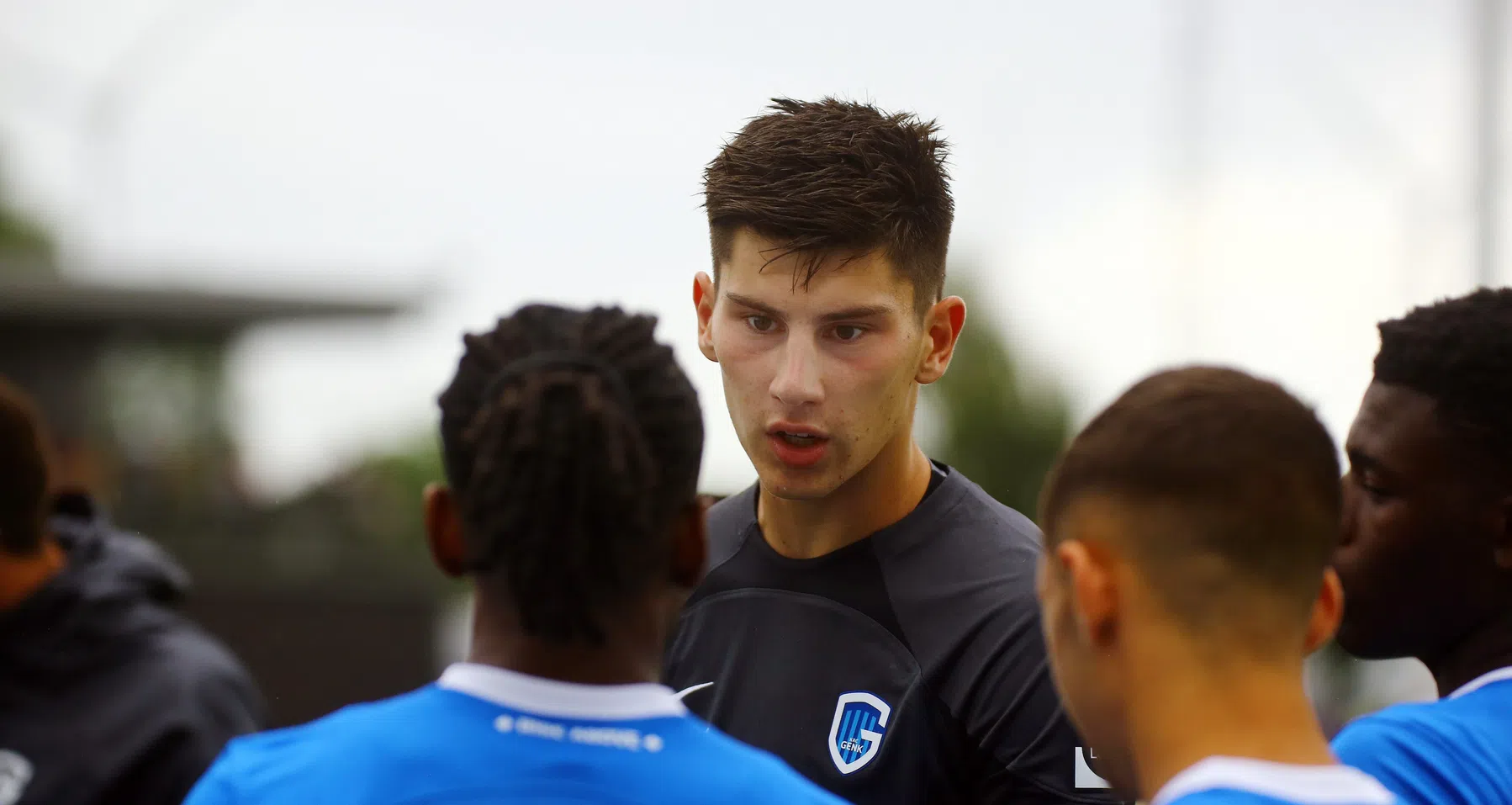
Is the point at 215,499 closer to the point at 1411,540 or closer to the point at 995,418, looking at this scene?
the point at 1411,540

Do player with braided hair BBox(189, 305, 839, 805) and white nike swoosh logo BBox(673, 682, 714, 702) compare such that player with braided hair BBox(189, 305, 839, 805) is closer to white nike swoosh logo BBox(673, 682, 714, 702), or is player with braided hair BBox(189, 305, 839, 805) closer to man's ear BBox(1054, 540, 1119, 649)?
man's ear BBox(1054, 540, 1119, 649)

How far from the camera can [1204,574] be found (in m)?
1.94

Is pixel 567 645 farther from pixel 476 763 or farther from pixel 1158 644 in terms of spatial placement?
pixel 1158 644

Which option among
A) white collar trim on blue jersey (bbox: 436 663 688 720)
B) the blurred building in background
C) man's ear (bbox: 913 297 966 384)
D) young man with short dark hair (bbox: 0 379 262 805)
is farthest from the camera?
the blurred building in background

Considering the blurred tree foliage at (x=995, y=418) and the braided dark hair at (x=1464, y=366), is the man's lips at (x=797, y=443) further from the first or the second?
the blurred tree foliage at (x=995, y=418)

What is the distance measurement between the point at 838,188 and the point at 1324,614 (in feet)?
5.07

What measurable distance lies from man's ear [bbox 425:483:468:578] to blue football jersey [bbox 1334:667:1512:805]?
1.42 meters

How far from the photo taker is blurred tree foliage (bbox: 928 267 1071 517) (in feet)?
91.3

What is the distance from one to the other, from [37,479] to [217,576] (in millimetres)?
9325

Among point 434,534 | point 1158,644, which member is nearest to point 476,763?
point 434,534

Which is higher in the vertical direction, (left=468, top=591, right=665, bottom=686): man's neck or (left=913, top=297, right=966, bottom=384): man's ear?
(left=913, top=297, right=966, bottom=384): man's ear

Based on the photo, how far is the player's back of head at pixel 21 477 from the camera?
144 inches

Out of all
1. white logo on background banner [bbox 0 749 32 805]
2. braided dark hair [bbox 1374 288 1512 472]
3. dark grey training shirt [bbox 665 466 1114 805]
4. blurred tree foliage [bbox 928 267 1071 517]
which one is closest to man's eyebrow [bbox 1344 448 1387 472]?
braided dark hair [bbox 1374 288 1512 472]

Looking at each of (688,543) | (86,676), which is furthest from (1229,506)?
(86,676)
